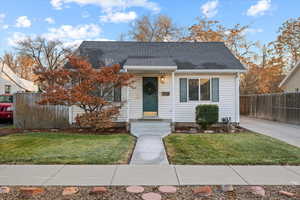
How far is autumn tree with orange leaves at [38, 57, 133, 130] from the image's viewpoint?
7266mm

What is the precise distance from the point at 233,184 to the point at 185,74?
21.8 feet

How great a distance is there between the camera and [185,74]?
30.0 ft

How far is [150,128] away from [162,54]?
4.67 meters

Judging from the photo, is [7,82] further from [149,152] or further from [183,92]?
[149,152]

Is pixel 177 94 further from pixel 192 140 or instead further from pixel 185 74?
pixel 192 140

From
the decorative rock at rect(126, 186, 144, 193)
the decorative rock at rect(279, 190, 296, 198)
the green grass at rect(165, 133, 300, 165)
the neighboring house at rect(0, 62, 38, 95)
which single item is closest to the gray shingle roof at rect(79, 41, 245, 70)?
the green grass at rect(165, 133, 300, 165)

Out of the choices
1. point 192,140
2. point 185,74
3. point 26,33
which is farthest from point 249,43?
point 26,33

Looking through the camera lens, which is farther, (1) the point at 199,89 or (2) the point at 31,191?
(1) the point at 199,89

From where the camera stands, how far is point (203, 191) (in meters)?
2.84

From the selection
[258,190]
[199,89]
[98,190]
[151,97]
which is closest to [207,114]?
[199,89]

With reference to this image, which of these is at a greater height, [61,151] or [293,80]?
[293,80]

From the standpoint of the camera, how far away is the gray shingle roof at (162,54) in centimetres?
923

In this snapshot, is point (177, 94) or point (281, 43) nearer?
point (177, 94)

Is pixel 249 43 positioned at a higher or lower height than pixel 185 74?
higher
